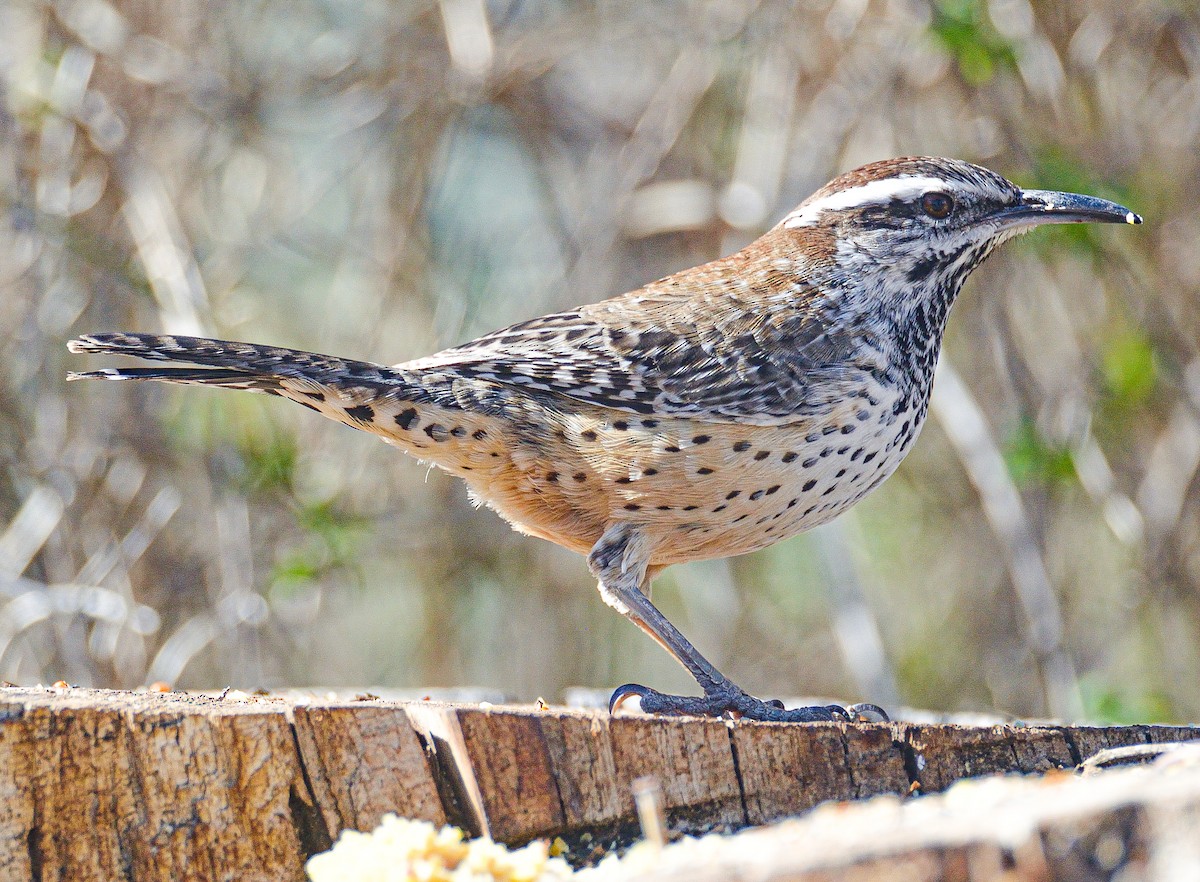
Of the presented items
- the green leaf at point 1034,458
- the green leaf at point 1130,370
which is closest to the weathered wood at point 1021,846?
the green leaf at point 1034,458

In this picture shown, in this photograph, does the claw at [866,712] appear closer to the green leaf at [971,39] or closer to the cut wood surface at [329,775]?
the cut wood surface at [329,775]

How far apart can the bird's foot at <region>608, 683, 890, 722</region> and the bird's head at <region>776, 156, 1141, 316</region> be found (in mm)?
1025

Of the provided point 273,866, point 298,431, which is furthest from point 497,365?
point 298,431

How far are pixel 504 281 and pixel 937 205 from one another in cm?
245

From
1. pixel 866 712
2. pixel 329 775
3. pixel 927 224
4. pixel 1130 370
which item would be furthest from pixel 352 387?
pixel 1130 370

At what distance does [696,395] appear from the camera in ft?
9.73

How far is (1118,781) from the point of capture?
4.33 ft

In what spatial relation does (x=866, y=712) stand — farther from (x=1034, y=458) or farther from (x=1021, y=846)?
(x=1034, y=458)

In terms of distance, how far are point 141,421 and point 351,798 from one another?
318 cm

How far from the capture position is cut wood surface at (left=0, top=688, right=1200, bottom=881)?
193 cm

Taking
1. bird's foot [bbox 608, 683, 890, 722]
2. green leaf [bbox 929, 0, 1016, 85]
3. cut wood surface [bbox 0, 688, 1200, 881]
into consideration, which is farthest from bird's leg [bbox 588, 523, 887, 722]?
green leaf [bbox 929, 0, 1016, 85]

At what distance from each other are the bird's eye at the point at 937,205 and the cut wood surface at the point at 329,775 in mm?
1526

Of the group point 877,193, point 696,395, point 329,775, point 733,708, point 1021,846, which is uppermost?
point 877,193

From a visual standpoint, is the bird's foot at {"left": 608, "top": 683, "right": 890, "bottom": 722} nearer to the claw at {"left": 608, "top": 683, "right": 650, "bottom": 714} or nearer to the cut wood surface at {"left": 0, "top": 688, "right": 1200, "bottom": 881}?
the claw at {"left": 608, "top": 683, "right": 650, "bottom": 714}
